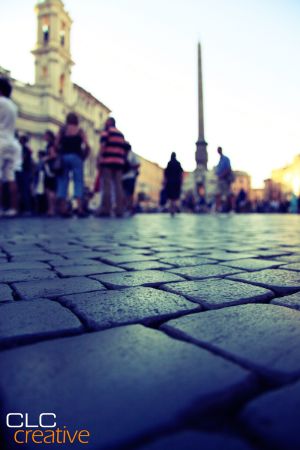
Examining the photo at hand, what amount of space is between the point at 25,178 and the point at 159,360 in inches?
376

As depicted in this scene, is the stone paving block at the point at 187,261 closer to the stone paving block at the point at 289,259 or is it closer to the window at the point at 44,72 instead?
the stone paving block at the point at 289,259

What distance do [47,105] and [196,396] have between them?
42.1 meters

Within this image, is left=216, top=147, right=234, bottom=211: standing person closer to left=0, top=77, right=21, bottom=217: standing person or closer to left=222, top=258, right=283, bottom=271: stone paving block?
left=0, top=77, right=21, bottom=217: standing person

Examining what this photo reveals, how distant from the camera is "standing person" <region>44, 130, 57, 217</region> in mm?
8289

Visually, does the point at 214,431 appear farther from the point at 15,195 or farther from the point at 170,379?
the point at 15,195

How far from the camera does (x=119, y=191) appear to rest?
856cm

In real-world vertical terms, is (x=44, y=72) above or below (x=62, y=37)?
below

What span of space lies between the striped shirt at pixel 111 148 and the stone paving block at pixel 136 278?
647 centimetres

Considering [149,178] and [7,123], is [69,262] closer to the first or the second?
[7,123]

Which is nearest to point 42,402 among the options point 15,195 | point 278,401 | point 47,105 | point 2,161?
point 278,401

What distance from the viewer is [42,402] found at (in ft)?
1.84

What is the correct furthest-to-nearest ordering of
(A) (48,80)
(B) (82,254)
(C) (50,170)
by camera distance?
(A) (48,80) < (C) (50,170) < (B) (82,254)

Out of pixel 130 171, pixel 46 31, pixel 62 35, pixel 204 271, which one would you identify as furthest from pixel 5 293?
pixel 62 35

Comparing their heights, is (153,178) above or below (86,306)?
above
